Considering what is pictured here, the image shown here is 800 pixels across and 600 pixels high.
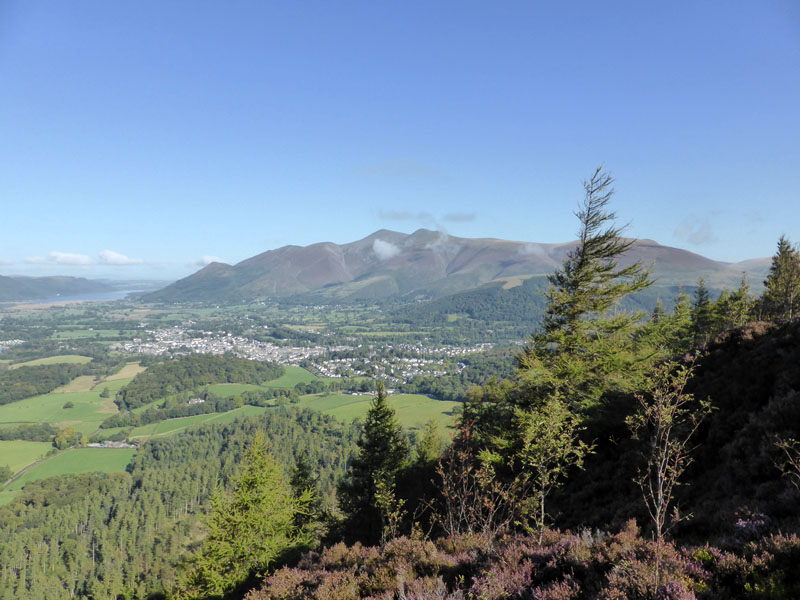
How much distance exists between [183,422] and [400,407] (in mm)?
68567

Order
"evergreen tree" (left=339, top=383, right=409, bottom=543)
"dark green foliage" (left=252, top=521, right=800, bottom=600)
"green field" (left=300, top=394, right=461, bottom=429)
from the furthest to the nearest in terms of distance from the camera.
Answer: "green field" (left=300, top=394, right=461, bottom=429), "evergreen tree" (left=339, top=383, right=409, bottom=543), "dark green foliage" (left=252, top=521, right=800, bottom=600)

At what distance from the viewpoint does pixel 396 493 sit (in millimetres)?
Answer: 21328

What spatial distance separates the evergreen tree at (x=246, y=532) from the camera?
47.0ft

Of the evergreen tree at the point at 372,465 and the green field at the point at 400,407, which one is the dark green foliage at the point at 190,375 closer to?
the green field at the point at 400,407

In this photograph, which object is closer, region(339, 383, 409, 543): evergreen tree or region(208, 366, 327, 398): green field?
region(339, 383, 409, 543): evergreen tree

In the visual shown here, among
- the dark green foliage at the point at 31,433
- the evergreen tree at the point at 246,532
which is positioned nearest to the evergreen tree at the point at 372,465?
the evergreen tree at the point at 246,532

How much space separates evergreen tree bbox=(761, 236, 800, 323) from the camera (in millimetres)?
32969

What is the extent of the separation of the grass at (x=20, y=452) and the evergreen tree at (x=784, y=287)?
426 ft

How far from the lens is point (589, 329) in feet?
49.0

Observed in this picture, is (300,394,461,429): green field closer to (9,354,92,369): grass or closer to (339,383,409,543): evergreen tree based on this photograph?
(339,383,409,543): evergreen tree

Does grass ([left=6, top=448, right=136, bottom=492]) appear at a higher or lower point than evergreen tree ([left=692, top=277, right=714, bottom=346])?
lower

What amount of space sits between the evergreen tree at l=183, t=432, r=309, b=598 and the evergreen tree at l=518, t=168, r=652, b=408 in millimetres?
12580

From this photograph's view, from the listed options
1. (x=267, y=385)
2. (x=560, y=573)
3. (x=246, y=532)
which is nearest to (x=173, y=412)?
(x=267, y=385)

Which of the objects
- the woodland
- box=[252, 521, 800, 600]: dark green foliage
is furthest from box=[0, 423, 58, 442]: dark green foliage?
box=[252, 521, 800, 600]: dark green foliage
